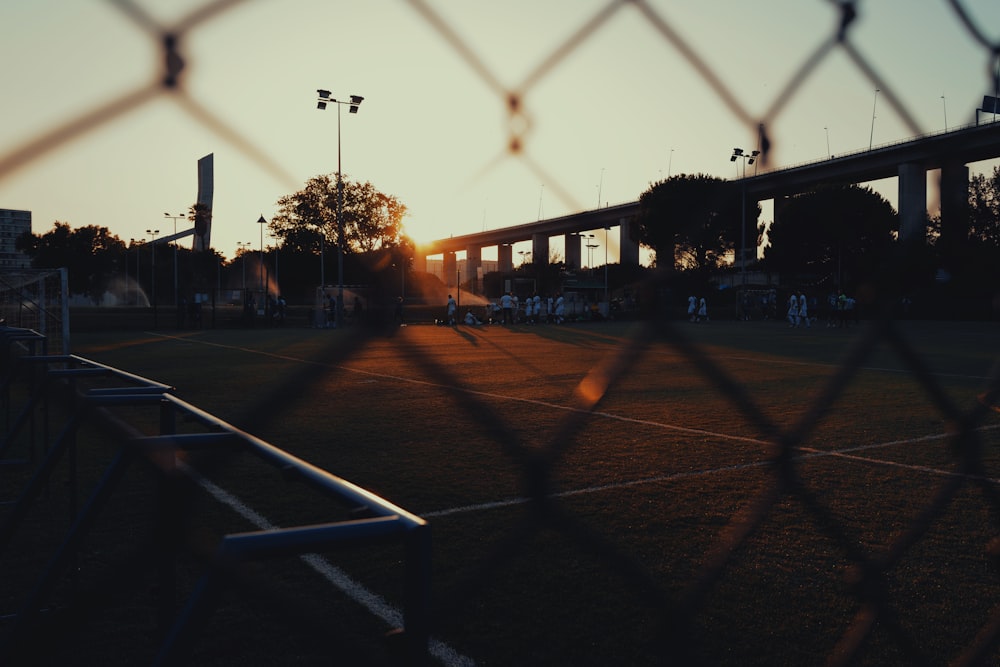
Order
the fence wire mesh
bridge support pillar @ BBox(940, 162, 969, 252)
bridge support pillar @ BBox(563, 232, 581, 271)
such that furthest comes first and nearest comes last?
bridge support pillar @ BBox(563, 232, 581, 271)
bridge support pillar @ BBox(940, 162, 969, 252)
the fence wire mesh

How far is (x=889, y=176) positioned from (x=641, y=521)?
309cm

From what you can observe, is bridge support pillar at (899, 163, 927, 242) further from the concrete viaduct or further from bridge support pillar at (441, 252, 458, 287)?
bridge support pillar at (441, 252, 458, 287)

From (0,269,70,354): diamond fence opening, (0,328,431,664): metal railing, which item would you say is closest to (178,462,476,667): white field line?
(0,328,431,664): metal railing

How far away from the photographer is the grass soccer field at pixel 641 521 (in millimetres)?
1372

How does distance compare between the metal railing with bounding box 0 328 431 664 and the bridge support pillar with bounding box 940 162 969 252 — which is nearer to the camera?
the metal railing with bounding box 0 328 431 664

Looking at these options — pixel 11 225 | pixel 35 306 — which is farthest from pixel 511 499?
pixel 35 306

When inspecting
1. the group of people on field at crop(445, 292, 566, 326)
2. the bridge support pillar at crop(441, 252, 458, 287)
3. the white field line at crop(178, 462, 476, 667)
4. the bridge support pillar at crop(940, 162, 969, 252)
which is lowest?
the white field line at crop(178, 462, 476, 667)

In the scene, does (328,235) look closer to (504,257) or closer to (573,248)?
(573,248)

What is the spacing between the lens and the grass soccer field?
137 centimetres

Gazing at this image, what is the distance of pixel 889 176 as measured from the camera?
185cm

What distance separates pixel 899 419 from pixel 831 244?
7043 millimetres

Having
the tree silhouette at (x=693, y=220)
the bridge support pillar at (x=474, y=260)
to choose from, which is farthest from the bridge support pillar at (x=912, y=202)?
the bridge support pillar at (x=474, y=260)

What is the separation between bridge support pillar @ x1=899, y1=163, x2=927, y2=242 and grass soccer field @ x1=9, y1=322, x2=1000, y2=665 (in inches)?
8.6

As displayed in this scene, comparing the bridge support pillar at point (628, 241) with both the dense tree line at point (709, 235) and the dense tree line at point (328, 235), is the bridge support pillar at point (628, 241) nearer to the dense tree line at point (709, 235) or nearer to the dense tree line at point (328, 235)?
the dense tree line at point (709, 235)
